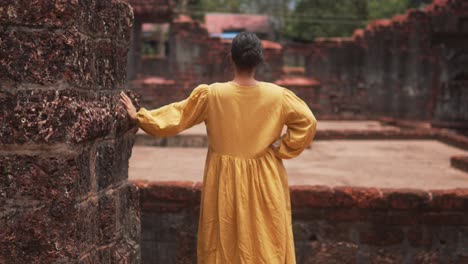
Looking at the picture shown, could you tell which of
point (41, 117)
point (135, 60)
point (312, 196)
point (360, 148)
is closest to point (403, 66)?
point (135, 60)

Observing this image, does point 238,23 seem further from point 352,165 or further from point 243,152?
point 243,152

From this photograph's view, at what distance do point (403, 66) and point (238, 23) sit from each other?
585 inches

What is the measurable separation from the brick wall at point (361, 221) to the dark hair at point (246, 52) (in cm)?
143

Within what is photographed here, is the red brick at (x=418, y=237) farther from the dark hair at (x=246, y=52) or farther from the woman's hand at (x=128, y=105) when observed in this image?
the woman's hand at (x=128, y=105)

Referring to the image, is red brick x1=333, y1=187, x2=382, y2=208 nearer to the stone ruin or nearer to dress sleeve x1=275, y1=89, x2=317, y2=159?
dress sleeve x1=275, y1=89, x2=317, y2=159

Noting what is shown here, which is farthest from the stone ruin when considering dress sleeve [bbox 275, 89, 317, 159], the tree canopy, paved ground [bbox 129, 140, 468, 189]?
the tree canopy

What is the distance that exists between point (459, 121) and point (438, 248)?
29.0 ft

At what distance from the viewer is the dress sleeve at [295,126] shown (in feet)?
8.44

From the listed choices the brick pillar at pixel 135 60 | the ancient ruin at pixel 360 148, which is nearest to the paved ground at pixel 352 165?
the ancient ruin at pixel 360 148

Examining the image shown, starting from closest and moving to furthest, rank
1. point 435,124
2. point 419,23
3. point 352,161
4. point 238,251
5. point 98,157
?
point 98,157 < point 238,251 < point 352,161 < point 435,124 < point 419,23

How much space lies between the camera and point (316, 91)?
45.4 feet

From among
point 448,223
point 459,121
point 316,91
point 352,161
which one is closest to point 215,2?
point 316,91

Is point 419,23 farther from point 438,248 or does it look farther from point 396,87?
point 438,248

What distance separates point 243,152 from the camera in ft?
8.29
